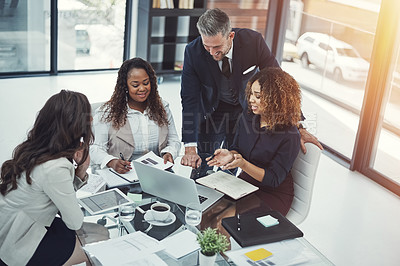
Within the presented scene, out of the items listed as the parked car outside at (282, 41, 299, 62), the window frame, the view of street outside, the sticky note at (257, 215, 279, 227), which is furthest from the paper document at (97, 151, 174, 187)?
the window frame

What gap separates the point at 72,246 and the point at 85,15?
481 cm

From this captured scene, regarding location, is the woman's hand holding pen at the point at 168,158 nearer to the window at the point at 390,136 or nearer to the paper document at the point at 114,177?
the paper document at the point at 114,177

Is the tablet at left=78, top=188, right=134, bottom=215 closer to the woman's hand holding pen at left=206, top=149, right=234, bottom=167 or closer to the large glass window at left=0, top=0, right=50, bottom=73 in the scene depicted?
the woman's hand holding pen at left=206, top=149, right=234, bottom=167

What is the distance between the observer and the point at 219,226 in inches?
92.4

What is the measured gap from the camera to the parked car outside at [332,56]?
4.96 meters

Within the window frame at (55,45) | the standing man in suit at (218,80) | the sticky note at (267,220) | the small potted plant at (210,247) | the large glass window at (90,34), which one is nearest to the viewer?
the small potted plant at (210,247)

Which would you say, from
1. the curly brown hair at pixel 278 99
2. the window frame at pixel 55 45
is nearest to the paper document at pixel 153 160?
the curly brown hair at pixel 278 99

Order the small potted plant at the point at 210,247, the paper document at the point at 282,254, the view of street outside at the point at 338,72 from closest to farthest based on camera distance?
the small potted plant at the point at 210,247
the paper document at the point at 282,254
the view of street outside at the point at 338,72

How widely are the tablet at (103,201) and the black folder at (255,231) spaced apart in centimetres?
50

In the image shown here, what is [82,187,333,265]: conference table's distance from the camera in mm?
2117

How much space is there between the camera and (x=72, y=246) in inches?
92.7

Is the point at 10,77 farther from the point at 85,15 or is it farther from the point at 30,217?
the point at 30,217

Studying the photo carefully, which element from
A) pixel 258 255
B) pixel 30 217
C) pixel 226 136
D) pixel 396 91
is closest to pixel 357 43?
pixel 396 91

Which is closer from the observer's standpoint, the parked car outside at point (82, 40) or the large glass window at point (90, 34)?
the large glass window at point (90, 34)
